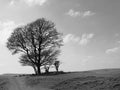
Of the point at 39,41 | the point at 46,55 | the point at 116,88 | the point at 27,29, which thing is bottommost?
the point at 116,88

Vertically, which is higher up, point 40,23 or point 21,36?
point 40,23

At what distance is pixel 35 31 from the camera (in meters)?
43.8

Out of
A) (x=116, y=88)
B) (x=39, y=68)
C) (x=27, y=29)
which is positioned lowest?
(x=116, y=88)

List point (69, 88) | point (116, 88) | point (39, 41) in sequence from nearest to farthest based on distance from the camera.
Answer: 1. point (116, 88)
2. point (69, 88)
3. point (39, 41)

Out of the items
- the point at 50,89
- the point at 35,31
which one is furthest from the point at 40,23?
the point at 50,89

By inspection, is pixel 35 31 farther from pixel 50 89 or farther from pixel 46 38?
pixel 50 89

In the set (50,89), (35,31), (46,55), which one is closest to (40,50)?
(46,55)

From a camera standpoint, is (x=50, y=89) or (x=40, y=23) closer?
(x=50, y=89)

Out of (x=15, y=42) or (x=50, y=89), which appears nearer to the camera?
(x=50, y=89)

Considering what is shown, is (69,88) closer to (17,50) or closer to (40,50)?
(40,50)

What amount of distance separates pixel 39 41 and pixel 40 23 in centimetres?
444

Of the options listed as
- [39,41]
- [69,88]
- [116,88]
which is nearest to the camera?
[116,88]

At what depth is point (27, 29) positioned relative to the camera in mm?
44125

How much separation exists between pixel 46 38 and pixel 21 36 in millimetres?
6130
